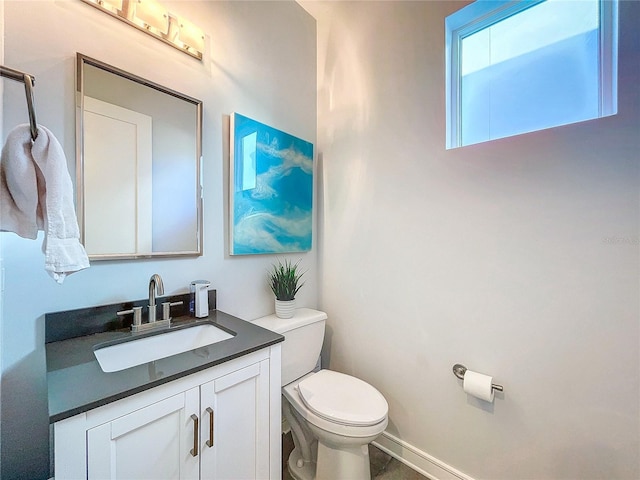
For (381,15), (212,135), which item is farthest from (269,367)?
(381,15)

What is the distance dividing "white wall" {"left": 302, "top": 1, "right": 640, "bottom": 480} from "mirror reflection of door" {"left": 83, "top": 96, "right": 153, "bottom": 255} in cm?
107

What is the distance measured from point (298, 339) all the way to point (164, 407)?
81cm

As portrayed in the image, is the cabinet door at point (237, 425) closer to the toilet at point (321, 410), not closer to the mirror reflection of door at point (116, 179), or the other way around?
the toilet at point (321, 410)

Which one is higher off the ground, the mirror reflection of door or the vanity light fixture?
the vanity light fixture

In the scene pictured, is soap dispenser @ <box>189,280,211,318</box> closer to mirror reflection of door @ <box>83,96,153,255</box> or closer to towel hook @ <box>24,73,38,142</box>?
mirror reflection of door @ <box>83,96,153,255</box>

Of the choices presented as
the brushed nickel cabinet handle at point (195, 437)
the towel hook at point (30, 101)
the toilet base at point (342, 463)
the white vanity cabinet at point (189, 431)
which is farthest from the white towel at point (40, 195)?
the toilet base at point (342, 463)

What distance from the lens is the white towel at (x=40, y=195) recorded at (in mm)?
644

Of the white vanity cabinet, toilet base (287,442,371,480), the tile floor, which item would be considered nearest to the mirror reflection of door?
the white vanity cabinet

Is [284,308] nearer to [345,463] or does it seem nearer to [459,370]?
[345,463]

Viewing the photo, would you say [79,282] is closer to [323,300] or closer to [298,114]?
[323,300]

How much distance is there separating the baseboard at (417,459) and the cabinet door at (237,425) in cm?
86

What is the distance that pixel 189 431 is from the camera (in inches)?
30.4

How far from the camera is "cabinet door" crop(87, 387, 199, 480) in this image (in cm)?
62

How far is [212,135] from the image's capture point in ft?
4.38
